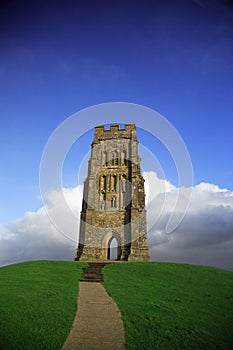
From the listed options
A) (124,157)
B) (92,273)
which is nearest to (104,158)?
(124,157)

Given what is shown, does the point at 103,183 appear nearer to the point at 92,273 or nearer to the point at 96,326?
the point at 92,273

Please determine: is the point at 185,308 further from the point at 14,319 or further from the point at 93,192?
the point at 93,192

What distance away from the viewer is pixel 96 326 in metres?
9.86

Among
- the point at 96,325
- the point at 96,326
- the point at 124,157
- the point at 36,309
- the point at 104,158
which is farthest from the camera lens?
the point at 104,158

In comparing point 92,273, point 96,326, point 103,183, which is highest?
point 103,183

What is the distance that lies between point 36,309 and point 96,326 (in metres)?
3.10

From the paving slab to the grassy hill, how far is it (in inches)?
12.3

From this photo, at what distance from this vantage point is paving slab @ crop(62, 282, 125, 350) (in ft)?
27.5

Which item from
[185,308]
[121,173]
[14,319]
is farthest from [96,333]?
[121,173]

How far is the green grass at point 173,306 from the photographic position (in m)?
9.20

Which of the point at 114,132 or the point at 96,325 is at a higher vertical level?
the point at 114,132

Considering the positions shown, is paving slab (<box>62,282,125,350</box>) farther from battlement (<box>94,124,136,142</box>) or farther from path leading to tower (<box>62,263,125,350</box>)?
battlement (<box>94,124,136,142</box>)

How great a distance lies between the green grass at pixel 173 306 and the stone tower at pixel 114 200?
30.3ft

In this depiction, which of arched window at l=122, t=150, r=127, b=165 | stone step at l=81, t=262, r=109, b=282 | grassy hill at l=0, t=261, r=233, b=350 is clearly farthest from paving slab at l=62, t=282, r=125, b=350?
arched window at l=122, t=150, r=127, b=165
